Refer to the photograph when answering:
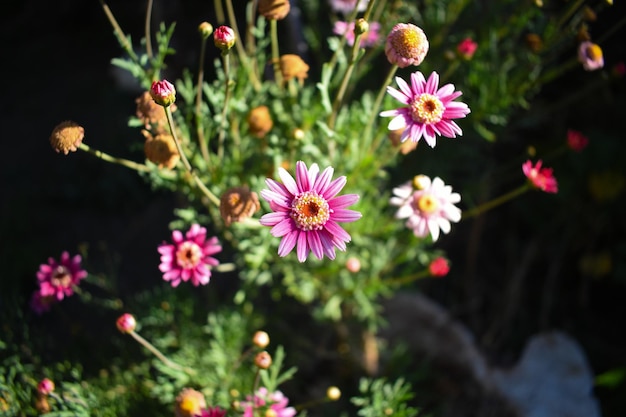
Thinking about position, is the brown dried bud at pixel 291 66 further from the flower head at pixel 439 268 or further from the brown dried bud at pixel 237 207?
the flower head at pixel 439 268

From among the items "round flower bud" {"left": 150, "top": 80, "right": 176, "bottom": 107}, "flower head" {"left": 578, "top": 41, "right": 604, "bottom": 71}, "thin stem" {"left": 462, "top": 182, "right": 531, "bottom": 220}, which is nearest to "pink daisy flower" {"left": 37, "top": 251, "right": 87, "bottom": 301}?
"round flower bud" {"left": 150, "top": 80, "right": 176, "bottom": 107}

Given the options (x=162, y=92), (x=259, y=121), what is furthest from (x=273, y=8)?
(x=162, y=92)

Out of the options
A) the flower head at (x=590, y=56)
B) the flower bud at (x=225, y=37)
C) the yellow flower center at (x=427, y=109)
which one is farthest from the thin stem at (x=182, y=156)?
the flower head at (x=590, y=56)

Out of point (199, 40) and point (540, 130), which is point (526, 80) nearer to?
point (540, 130)

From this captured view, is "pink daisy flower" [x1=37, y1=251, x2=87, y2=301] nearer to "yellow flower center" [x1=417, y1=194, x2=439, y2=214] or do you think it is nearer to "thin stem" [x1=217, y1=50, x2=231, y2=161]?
"thin stem" [x1=217, y1=50, x2=231, y2=161]

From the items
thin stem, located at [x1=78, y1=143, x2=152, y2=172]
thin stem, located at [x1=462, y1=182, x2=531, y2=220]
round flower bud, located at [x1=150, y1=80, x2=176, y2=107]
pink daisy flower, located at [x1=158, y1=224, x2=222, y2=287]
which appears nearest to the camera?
round flower bud, located at [x1=150, y1=80, x2=176, y2=107]
